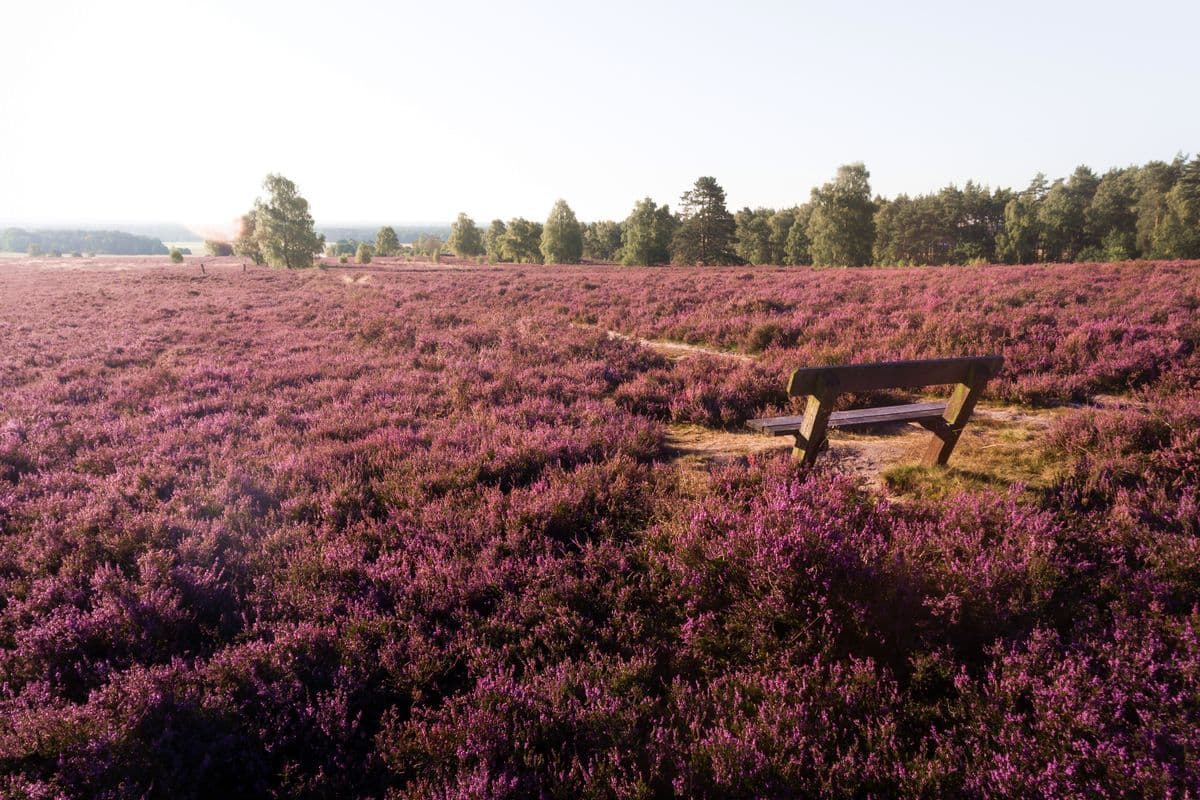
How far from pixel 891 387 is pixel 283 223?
63.8m

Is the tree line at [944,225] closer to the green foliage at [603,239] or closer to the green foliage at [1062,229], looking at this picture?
the green foliage at [1062,229]

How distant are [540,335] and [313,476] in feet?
23.8

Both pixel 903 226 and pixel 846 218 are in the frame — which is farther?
pixel 903 226

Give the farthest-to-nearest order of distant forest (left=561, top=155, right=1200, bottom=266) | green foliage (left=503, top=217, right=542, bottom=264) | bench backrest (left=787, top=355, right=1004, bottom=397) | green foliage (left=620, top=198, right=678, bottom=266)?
green foliage (left=503, top=217, right=542, bottom=264) < green foliage (left=620, top=198, right=678, bottom=266) < distant forest (left=561, top=155, right=1200, bottom=266) < bench backrest (left=787, top=355, right=1004, bottom=397)

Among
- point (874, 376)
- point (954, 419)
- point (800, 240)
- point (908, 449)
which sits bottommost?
point (908, 449)

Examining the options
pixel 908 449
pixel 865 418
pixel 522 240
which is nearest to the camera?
pixel 865 418

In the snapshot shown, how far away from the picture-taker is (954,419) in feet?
15.7

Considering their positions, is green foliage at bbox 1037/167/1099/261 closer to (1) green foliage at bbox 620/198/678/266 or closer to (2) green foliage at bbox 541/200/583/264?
(1) green foliage at bbox 620/198/678/266

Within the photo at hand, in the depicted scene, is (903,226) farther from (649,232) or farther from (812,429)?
(812,429)

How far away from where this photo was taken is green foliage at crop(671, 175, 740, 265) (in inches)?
2354

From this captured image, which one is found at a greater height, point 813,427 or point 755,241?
point 755,241

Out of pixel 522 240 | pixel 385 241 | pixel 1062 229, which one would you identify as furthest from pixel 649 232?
pixel 385 241

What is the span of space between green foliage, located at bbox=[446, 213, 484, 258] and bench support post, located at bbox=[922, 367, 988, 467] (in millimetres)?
88720

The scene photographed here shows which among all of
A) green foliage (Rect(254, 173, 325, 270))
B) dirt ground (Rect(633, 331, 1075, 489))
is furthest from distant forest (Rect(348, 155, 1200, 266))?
dirt ground (Rect(633, 331, 1075, 489))
